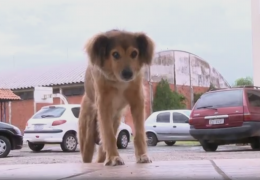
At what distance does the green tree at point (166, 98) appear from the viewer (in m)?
30.6

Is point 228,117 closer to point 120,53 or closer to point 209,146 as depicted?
point 209,146

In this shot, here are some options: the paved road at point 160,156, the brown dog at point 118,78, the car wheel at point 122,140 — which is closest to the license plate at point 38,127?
the paved road at point 160,156

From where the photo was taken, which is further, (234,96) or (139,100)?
(234,96)

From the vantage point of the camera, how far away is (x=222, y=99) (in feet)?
41.8

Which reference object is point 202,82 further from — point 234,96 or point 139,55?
point 139,55

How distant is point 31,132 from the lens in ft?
50.8

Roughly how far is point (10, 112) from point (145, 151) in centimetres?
2640

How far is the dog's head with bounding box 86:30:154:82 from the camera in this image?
3.92 m

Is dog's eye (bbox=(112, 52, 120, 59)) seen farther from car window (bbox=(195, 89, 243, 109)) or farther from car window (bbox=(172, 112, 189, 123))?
car window (bbox=(172, 112, 189, 123))

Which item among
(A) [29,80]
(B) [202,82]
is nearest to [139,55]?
(A) [29,80]

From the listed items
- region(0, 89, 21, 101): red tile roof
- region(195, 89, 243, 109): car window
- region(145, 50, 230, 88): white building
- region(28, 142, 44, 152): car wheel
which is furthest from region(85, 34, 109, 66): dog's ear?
region(145, 50, 230, 88): white building

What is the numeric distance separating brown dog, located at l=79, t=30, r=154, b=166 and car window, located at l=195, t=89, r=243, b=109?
8.49 meters

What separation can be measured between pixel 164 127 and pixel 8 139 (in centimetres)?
722

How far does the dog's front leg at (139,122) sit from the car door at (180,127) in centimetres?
1408
